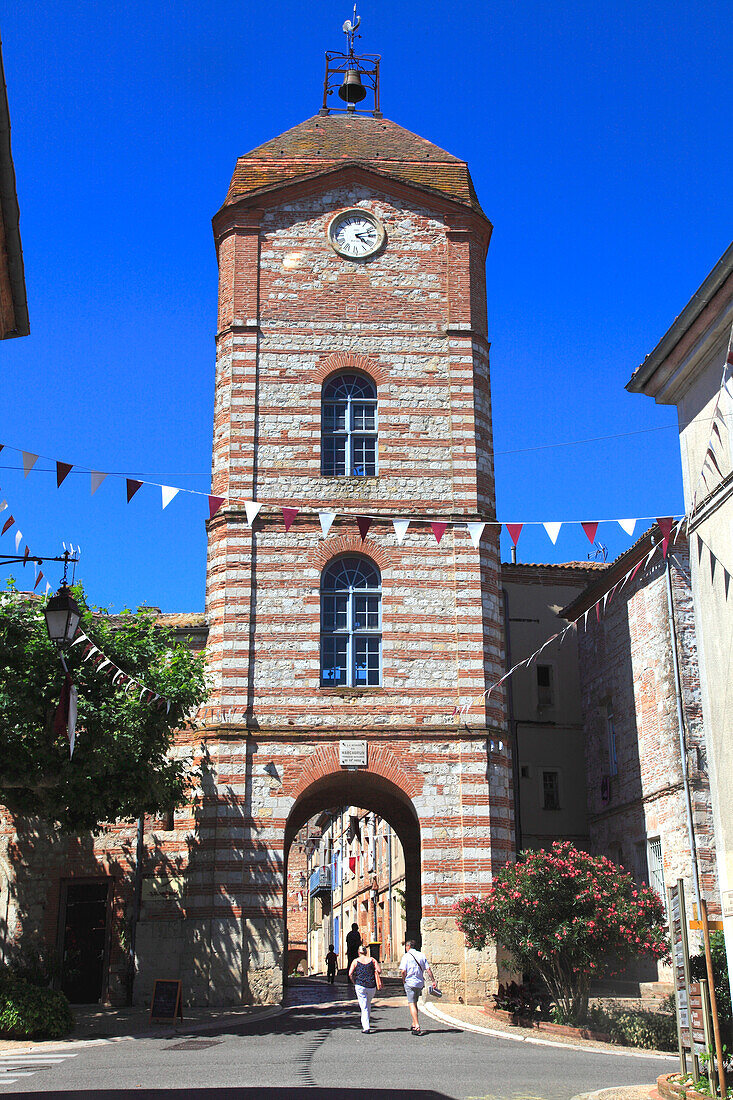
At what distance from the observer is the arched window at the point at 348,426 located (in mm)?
22797

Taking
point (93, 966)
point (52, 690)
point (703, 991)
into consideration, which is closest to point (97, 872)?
point (93, 966)

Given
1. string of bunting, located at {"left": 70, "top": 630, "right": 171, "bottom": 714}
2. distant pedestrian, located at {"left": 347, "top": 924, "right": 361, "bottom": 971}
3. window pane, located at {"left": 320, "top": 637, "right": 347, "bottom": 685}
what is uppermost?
window pane, located at {"left": 320, "top": 637, "right": 347, "bottom": 685}

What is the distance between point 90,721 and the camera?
1725cm

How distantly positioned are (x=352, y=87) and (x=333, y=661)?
15953 millimetres

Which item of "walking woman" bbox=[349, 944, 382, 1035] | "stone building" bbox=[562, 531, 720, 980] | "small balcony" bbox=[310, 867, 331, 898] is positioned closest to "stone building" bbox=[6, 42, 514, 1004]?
"walking woman" bbox=[349, 944, 382, 1035]

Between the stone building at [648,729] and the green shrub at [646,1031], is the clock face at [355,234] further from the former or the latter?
the green shrub at [646,1031]

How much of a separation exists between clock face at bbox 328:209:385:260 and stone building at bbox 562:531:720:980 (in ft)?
28.2

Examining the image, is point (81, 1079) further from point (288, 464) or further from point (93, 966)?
point (288, 464)

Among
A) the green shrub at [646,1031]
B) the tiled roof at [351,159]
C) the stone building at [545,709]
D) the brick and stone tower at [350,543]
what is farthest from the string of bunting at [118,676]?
the stone building at [545,709]

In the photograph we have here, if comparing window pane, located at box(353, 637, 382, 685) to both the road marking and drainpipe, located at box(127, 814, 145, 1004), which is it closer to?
drainpipe, located at box(127, 814, 145, 1004)

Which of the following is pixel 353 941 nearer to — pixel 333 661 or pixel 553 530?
pixel 333 661

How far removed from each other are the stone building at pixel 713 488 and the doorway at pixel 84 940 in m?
14.2

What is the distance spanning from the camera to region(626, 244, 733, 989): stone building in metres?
11.5

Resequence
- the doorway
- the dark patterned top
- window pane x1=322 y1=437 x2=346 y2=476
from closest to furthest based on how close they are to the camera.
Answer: the dark patterned top → the doorway → window pane x1=322 y1=437 x2=346 y2=476
